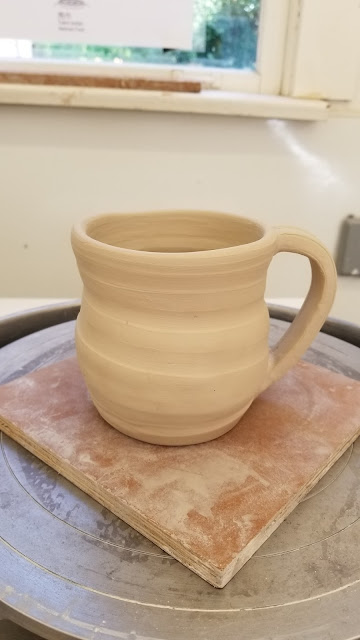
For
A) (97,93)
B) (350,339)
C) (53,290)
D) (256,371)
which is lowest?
(53,290)

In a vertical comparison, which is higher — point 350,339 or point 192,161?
point 192,161

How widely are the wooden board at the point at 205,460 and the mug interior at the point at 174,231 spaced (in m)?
0.15

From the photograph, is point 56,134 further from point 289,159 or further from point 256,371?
point 256,371

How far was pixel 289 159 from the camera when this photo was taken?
3.27 feet

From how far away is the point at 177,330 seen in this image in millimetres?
394

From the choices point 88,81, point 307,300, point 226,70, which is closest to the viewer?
point 307,300

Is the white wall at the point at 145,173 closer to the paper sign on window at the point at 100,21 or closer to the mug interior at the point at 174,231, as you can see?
the paper sign on window at the point at 100,21

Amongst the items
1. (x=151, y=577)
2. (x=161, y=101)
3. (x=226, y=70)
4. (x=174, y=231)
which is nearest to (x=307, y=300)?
(x=174, y=231)

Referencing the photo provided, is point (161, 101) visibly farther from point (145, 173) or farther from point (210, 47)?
point (210, 47)

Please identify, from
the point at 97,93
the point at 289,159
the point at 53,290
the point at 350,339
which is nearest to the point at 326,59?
the point at 289,159

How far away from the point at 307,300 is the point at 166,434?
172 mm

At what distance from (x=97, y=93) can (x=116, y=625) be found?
80cm

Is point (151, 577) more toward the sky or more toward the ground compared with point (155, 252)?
more toward the ground

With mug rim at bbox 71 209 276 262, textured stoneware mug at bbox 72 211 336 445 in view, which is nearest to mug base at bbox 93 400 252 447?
textured stoneware mug at bbox 72 211 336 445
